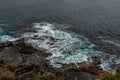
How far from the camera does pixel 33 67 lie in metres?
38.7

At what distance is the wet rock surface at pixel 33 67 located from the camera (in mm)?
34562

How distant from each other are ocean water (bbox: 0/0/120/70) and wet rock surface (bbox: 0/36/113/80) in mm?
1883

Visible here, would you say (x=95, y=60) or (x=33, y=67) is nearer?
(x=33, y=67)

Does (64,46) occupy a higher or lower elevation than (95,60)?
higher

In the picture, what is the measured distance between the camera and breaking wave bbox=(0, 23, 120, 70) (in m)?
43.0

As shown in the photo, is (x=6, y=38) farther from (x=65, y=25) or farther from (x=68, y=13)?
(x=68, y=13)

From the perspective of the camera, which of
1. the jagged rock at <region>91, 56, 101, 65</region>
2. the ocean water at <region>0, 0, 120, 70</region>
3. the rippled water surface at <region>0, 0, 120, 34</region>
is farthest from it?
the rippled water surface at <region>0, 0, 120, 34</region>

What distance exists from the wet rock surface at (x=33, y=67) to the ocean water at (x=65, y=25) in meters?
1.88

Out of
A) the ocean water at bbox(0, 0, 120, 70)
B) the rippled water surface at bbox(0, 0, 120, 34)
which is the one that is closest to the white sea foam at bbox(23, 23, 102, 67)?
the ocean water at bbox(0, 0, 120, 70)

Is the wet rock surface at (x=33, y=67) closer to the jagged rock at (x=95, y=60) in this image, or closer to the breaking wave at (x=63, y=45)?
the jagged rock at (x=95, y=60)

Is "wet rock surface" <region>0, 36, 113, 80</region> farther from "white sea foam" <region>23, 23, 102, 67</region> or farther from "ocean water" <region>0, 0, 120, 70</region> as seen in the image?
"ocean water" <region>0, 0, 120, 70</region>

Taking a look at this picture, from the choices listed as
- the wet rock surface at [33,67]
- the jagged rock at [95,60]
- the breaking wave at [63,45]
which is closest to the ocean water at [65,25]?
the breaking wave at [63,45]

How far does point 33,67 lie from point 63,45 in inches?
446

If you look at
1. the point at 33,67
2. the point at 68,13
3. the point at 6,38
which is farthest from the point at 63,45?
the point at 68,13
